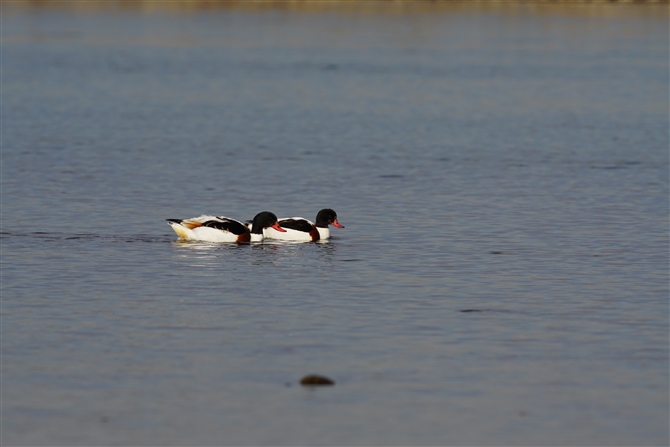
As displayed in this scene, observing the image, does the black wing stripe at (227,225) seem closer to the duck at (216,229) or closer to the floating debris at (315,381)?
the duck at (216,229)

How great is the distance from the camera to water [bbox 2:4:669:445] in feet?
35.6

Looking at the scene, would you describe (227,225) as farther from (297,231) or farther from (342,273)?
(342,273)

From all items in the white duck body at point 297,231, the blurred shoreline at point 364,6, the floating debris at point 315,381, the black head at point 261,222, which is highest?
the blurred shoreline at point 364,6

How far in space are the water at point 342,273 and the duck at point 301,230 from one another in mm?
391

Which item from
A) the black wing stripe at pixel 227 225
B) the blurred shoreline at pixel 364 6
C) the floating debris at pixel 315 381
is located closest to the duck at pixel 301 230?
the black wing stripe at pixel 227 225

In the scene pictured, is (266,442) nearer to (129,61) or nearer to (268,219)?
(268,219)

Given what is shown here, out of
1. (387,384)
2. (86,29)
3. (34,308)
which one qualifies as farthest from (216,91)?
(86,29)

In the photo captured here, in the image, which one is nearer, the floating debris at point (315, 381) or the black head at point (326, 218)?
the floating debris at point (315, 381)

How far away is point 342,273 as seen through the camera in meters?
17.2

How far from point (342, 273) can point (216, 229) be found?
2.96m

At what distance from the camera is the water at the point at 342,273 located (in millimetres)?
10844

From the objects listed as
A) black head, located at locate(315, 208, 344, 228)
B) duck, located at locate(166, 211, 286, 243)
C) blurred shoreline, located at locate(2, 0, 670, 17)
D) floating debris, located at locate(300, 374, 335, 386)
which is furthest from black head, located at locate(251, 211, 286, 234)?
blurred shoreline, located at locate(2, 0, 670, 17)

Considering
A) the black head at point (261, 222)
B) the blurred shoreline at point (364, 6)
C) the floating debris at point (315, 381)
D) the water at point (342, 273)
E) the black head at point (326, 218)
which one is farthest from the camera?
the blurred shoreline at point (364, 6)

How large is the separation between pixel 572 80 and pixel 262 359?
155 feet
